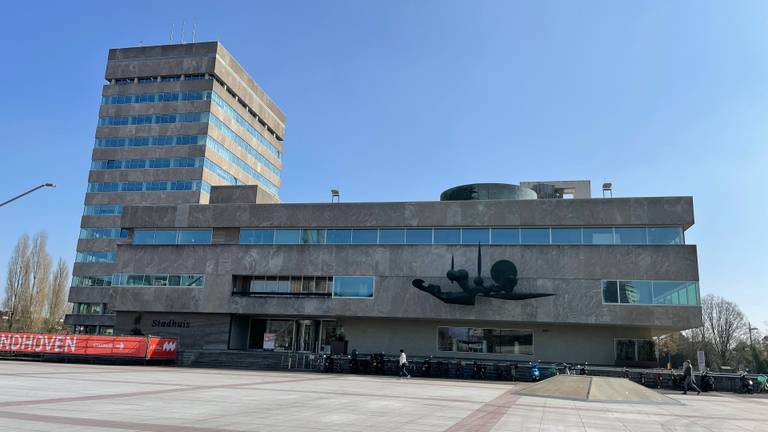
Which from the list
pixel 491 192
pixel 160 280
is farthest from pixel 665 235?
pixel 160 280

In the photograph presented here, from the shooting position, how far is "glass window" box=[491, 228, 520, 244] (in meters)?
A: 36.5

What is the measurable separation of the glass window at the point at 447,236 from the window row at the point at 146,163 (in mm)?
45948

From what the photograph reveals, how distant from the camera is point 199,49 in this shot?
79250 mm

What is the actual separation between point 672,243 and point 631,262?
272cm

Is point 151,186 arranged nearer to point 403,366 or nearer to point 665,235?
point 403,366

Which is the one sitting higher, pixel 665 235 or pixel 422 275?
pixel 665 235

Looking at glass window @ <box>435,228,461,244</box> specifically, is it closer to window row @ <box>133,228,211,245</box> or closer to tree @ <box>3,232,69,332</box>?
window row @ <box>133,228,211,245</box>

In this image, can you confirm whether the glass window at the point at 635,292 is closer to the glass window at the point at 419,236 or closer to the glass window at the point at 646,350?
the glass window at the point at 646,350

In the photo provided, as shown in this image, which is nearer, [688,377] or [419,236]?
[688,377]

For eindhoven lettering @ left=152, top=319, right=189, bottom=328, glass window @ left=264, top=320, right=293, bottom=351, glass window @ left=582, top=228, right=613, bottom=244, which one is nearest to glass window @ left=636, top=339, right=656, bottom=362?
glass window @ left=582, top=228, right=613, bottom=244

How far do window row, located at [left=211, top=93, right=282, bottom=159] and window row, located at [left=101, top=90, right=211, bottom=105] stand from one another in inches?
76.4

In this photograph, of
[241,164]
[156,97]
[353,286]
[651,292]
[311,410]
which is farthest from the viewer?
[241,164]

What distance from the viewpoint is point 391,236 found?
3847 centimetres

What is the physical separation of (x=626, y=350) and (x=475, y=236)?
38.9ft
